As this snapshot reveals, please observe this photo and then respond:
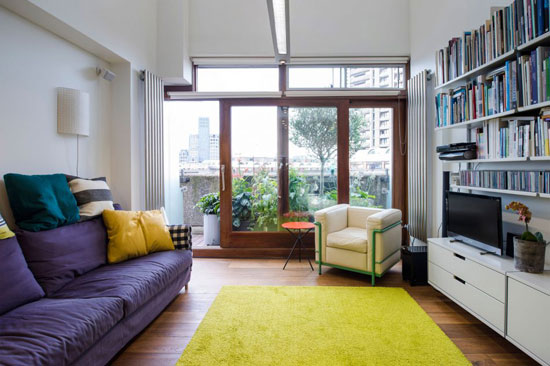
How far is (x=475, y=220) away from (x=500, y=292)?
760 mm

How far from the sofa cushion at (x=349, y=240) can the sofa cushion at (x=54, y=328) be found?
7.61ft

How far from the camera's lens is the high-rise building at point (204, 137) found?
4730mm

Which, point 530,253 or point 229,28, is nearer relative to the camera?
point 530,253

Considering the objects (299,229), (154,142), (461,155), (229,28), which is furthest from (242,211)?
(461,155)

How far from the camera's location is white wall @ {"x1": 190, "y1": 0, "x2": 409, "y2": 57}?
4367 mm

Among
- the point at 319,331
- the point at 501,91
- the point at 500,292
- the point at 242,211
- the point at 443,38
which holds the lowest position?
the point at 319,331

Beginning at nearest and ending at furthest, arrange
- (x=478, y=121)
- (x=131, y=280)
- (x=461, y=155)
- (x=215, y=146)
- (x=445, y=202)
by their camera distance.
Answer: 1. (x=131, y=280)
2. (x=478, y=121)
3. (x=461, y=155)
4. (x=445, y=202)
5. (x=215, y=146)

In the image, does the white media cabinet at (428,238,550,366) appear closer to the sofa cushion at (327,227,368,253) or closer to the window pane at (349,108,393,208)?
the sofa cushion at (327,227,368,253)

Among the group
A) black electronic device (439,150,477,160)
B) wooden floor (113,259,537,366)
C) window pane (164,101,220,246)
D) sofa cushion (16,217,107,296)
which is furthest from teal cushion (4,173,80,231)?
black electronic device (439,150,477,160)

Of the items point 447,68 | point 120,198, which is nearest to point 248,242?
point 120,198

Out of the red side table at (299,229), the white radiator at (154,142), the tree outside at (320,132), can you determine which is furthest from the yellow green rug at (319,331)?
the tree outside at (320,132)

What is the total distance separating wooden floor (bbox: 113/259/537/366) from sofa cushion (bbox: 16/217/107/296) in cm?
68

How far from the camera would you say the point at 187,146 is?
4.89 metres

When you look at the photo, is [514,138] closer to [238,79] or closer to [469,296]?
[469,296]
